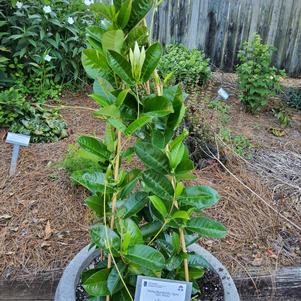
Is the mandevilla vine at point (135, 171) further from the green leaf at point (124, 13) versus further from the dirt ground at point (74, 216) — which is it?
the dirt ground at point (74, 216)

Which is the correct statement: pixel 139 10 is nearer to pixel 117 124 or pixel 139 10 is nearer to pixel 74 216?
pixel 117 124

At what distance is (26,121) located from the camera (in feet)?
9.55

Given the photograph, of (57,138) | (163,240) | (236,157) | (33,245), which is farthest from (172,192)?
(57,138)

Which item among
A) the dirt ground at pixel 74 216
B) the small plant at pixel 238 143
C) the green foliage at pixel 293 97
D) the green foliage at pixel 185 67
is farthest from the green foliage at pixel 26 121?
the green foliage at pixel 293 97

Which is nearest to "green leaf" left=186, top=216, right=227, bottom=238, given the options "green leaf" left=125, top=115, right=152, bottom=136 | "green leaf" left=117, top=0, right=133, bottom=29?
"green leaf" left=125, top=115, right=152, bottom=136

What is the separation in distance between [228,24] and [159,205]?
4214mm

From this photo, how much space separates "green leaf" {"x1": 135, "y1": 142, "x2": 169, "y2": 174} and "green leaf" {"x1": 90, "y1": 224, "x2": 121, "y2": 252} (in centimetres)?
22

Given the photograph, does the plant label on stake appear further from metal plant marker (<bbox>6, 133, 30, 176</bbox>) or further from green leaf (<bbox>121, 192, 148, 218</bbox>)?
metal plant marker (<bbox>6, 133, 30, 176</bbox>)

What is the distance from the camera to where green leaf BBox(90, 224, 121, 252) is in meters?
1.10

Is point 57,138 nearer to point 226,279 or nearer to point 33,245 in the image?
point 33,245

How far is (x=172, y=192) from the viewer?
1.09m

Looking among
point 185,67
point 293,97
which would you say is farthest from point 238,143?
point 293,97

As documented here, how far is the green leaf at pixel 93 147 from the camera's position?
1.15 metres

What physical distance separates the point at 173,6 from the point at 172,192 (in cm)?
407
